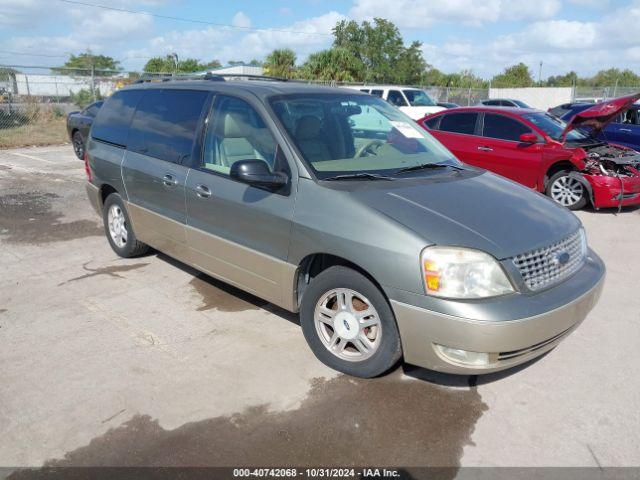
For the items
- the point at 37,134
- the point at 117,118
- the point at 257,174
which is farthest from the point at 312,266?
the point at 37,134

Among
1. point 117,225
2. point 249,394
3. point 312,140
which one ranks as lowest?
point 249,394

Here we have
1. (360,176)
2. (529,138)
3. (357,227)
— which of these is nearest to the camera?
(357,227)

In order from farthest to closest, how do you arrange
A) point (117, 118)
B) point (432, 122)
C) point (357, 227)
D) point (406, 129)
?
point (432, 122)
point (117, 118)
point (406, 129)
point (357, 227)

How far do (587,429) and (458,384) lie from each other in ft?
2.55

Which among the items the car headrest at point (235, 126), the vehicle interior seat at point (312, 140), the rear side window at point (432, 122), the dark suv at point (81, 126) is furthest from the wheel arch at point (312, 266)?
the dark suv at point (81, 126)

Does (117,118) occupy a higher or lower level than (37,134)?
higher

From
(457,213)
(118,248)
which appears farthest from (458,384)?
(118,248)

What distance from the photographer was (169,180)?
4504 mm

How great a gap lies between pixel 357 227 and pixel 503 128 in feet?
21.9

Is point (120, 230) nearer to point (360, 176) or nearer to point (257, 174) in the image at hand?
point (257, 174)

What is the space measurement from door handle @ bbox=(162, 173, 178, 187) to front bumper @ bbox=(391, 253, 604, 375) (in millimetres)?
2324

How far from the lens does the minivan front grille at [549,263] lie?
120 inches

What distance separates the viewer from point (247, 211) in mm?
3830

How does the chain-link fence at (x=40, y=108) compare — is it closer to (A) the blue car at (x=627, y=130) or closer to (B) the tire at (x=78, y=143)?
(B) the tire at (x=78, y=143)
